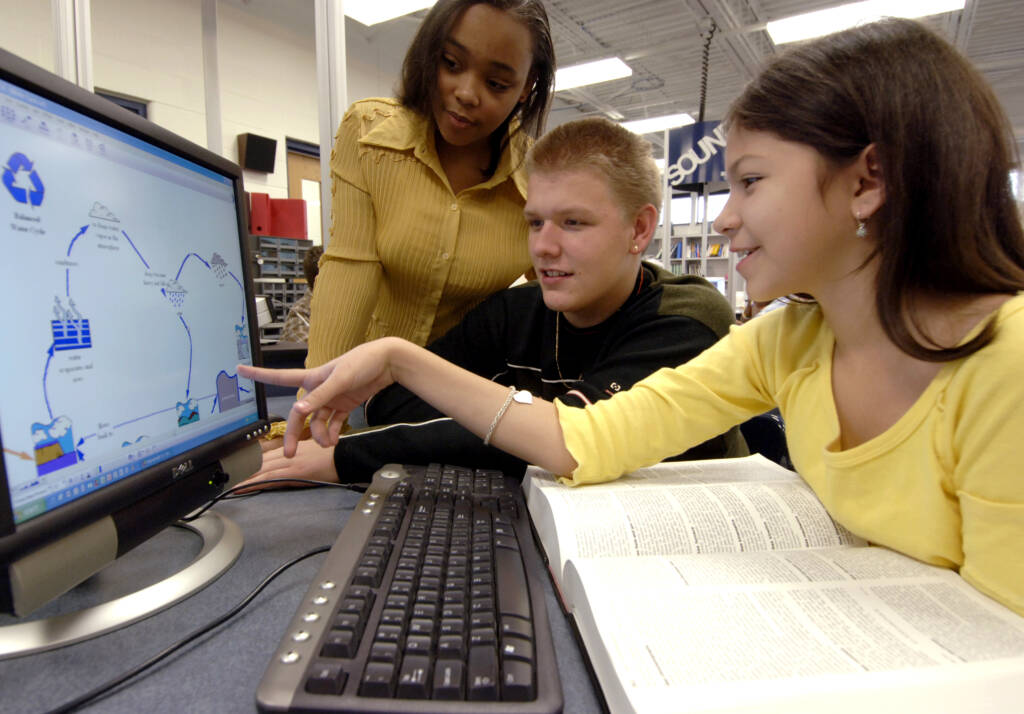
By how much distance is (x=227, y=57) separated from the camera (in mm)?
4664

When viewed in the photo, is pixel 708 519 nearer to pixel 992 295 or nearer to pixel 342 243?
pixel 992 295

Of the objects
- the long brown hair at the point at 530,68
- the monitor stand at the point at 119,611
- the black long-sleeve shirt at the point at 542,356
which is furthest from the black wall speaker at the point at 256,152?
the monitor stand at the point at 119,611

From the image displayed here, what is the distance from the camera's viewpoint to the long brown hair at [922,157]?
52 cm

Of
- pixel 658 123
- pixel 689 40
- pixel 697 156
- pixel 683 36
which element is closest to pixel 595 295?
pixel 697 156

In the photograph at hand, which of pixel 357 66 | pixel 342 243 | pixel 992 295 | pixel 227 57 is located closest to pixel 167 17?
pixel 227 57

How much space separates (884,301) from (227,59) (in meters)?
5.30

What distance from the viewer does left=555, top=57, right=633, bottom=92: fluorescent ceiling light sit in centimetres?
468

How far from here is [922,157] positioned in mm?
531

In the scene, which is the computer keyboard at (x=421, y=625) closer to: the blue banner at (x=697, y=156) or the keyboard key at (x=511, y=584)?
the keyboard key at (x=511, y=584)

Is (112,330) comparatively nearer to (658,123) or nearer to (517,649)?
(517,649)

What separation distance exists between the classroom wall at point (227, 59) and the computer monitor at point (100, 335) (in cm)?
337

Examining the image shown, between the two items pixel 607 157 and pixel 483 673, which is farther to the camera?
pixel 607 157

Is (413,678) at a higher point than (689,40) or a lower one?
lower

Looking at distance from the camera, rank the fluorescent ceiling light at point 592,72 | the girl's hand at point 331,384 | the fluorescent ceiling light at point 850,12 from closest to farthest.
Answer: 1. the girl's hand at point 331,384
2. the fluorescent ceiling light at point 850,12
3. the fluorescent ceiling light at point 592,72
